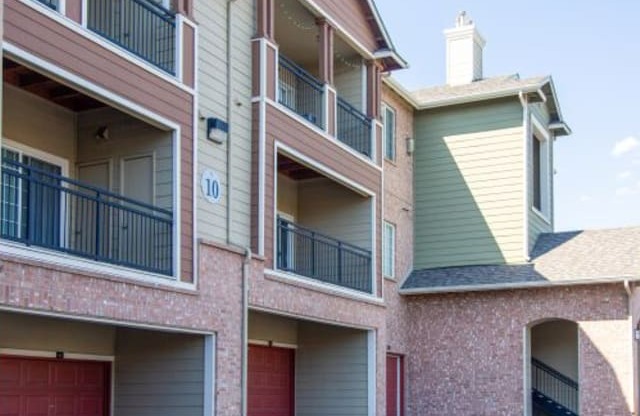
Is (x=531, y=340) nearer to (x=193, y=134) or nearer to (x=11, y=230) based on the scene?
(x=193, y=134)

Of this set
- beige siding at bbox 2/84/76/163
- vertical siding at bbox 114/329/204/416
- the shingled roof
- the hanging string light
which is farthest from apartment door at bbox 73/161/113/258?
the shingled roof

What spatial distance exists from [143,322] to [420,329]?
38.7 ft

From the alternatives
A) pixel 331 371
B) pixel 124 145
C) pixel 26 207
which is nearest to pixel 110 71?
pixel 124 145

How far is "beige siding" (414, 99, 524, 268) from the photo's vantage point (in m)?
23.0

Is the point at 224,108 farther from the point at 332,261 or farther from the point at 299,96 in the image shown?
the point at 332,261

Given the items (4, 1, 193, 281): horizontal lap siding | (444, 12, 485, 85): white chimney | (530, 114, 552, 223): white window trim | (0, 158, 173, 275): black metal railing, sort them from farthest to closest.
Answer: (444, 12, 485, 85): white chimney < (530, 114, 552, 223): white window trim < (0, 158, 173, 275): black metal railing < (4, 1, 193, 281): horizontal lap siding

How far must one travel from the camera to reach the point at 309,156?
16.9 m

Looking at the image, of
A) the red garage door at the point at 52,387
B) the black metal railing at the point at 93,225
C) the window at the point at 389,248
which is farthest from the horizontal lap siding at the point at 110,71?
the window at the point at 389,248

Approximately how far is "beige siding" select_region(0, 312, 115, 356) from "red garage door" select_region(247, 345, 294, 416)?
Result: 13.2 ft

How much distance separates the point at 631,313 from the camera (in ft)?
67.3

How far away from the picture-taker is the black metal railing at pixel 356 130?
765 inches

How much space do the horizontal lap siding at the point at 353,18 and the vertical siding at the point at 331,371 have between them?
19.9 ft

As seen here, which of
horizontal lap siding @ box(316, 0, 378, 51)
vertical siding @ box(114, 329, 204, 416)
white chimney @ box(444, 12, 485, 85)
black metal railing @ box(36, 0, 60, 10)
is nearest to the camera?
black metal railing @ box(36, 0, 60, 10)

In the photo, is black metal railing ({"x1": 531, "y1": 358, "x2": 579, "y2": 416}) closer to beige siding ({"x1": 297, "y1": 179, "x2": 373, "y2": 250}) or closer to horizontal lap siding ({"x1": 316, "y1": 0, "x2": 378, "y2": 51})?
beige siding ({"x1": 297, "y1": 179, "x2": 373, "y2": 250})
